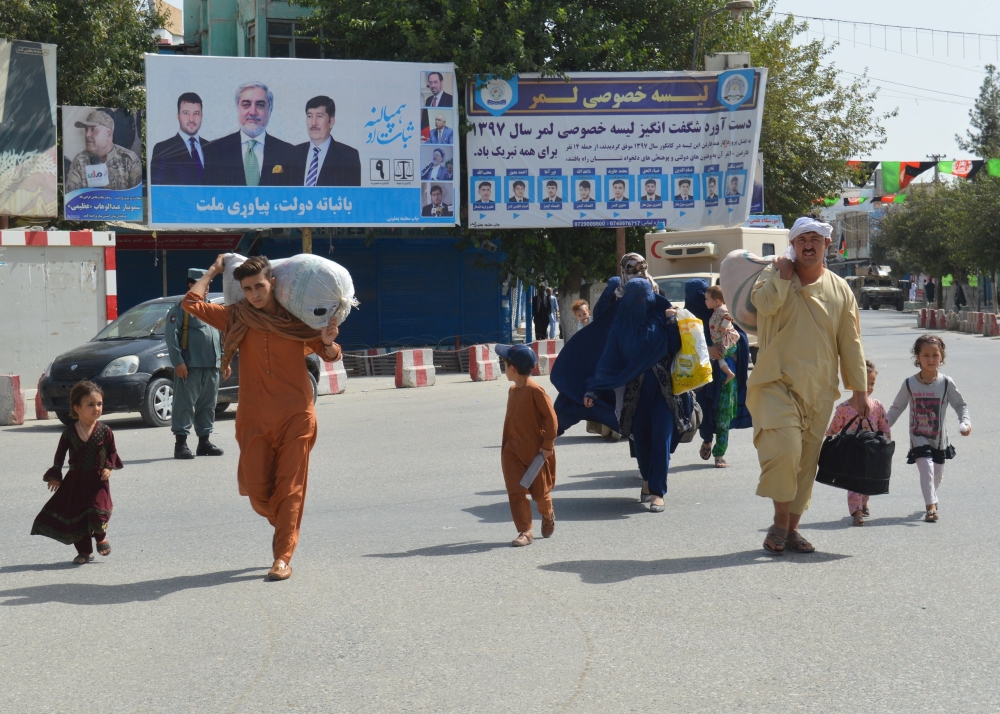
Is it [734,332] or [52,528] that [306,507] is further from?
[734,332]

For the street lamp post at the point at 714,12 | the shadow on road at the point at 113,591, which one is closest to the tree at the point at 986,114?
the street lamp post at the point at 714,12

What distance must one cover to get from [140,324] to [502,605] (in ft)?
34.3

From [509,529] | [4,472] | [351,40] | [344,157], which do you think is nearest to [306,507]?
[509,529]

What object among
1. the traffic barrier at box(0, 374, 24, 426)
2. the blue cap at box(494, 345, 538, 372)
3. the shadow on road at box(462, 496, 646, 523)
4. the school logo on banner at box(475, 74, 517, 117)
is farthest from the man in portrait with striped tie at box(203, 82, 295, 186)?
the blue cap at box(494, 345, 538, 372)

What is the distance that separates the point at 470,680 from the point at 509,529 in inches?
116

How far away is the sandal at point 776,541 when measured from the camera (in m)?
6.16

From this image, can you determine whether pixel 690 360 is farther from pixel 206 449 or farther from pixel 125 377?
pixel 125 377

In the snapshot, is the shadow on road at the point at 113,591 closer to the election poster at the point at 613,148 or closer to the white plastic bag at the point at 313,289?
the white plastic bag at the point at 313,289

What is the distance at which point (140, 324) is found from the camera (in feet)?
47.7

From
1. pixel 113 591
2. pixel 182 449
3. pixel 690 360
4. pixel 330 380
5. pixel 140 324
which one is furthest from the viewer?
pixel 330 380

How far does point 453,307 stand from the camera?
27.3 m

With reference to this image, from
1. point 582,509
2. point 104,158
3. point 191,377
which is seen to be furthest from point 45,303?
point 582,509

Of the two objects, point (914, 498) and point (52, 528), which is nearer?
point (52, 528)

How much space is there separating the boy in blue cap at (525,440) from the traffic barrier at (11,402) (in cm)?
975
